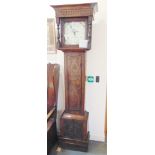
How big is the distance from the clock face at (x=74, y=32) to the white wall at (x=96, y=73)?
0.85 feet

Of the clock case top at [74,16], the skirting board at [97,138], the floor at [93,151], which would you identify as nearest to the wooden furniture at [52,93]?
the floor at [93,151]

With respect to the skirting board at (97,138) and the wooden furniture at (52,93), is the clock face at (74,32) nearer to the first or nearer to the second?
the wooden furniture at (52,93)

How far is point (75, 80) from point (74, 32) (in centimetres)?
61

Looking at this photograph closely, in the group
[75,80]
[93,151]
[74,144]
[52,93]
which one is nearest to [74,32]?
[75,80]

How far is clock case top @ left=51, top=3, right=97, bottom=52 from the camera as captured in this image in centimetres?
204

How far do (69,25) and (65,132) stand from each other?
1410 millimetres

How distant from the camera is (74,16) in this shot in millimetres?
2125

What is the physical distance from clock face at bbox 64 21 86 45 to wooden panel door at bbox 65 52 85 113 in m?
0.16
